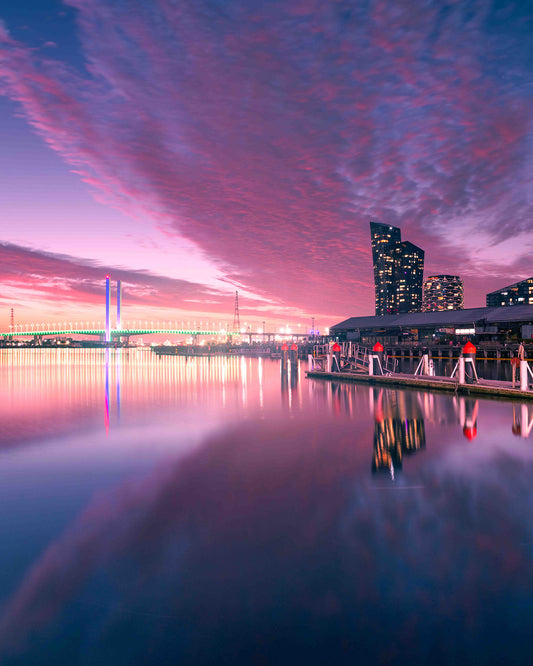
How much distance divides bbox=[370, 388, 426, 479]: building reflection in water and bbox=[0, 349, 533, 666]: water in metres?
0.19

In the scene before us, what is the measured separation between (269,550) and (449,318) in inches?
3846

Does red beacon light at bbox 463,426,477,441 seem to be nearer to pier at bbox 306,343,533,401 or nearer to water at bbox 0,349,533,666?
water at bbox 0,349,533,666

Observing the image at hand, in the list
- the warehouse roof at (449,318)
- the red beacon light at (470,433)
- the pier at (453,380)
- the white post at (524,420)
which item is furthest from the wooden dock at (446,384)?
the warehouse roof at (449,318)

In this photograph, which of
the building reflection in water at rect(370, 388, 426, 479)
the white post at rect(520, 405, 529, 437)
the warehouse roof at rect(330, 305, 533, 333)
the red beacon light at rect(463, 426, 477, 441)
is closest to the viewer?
the building reflection in water at rect(370, 388, 426, 479)

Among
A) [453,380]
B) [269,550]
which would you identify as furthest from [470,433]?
[453,380]

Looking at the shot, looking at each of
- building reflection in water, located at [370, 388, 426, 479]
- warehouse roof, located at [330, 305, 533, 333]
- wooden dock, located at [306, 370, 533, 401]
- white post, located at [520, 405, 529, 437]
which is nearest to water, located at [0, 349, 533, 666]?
building reflection in water, located at [370, 388, 426, 479]

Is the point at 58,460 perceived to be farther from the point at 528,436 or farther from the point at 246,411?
the point at 528,436

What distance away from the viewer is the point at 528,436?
17.8 meters

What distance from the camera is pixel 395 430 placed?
19.5m

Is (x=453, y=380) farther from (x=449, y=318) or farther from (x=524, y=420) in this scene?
(x=449, y=318)

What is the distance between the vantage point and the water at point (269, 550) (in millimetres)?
5621

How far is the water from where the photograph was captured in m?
5.62

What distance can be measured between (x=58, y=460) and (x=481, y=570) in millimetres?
14327

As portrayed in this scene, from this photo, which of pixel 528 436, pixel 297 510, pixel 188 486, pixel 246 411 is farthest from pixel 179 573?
pixel 246 411
